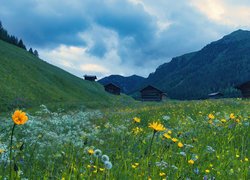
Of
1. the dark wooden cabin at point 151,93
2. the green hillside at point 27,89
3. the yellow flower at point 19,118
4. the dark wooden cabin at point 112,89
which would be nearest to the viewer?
the yellow flower at point 19,118

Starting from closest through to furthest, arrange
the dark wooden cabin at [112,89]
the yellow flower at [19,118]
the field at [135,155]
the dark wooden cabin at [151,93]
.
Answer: the yellow flower at [19,118] → the field at [135,155] → the dark wooden cabin at [151,93] → the dark wooden cabin at [112,89]

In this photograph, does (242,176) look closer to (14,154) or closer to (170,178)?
(170,178)

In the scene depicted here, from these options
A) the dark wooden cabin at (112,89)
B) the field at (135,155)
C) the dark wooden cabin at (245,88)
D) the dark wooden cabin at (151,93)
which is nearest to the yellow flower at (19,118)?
the field at (135,155)

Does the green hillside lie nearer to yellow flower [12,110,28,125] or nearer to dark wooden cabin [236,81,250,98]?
dark wooden cabin [236,81,250,98]

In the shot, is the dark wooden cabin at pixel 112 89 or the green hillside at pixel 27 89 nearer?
the green hillside at pixel 27 89

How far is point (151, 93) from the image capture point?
284ft

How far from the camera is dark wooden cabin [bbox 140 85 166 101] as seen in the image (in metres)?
85.8

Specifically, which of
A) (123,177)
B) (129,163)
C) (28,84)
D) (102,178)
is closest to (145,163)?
(129,163)

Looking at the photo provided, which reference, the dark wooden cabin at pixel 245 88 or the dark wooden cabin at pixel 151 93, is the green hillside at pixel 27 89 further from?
the dark wooden cabin at pixel 245 88

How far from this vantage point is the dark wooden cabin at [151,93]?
85762 millimetres

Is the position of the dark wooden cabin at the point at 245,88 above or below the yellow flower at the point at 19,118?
above

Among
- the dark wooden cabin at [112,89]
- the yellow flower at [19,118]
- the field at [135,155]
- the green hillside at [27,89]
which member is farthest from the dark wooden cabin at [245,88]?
the dark wooden cabin at [112,89]

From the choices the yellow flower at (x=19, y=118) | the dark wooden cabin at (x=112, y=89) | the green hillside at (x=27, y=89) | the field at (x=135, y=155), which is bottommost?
the field at (x=135, y=155)

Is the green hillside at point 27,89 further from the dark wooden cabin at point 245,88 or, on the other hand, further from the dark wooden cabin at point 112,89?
the dark wooden cabin at point 112,89
